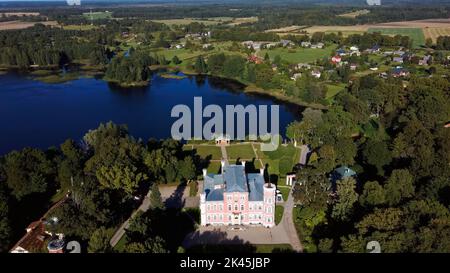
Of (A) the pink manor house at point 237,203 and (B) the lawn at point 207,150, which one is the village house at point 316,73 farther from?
(A) the pink manor house at point 237,203

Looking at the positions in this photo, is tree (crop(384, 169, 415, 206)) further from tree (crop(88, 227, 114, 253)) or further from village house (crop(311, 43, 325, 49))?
village house (crop(311, 43, 325, 49))

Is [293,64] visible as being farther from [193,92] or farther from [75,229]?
[75,229]

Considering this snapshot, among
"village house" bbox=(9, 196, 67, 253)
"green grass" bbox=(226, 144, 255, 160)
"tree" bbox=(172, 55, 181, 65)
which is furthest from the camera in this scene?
"tree" bbox=(172, 55, 181, 65)

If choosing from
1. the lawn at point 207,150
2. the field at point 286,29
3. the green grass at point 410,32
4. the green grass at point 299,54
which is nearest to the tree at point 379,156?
the lawn at point 207,150

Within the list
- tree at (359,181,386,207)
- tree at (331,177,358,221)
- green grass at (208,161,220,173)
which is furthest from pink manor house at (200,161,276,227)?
green grass at (208,161,220,173)

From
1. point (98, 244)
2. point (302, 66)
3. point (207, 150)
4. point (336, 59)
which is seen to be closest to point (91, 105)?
point (207, 150)

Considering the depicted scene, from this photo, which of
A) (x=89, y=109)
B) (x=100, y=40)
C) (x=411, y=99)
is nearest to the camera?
(x=411, y=99)

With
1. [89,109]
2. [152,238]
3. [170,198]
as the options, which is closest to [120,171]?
[170,198]
